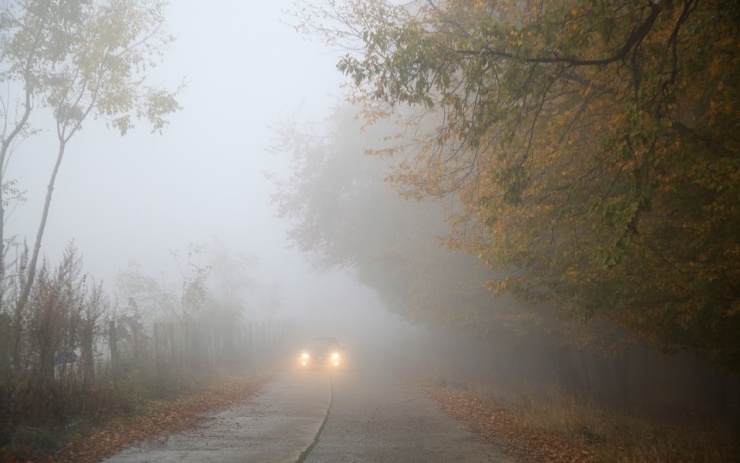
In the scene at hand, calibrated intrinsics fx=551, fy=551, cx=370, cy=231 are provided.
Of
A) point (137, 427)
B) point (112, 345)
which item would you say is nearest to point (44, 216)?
point (112, 345)

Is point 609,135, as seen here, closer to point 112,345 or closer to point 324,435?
point 324,435

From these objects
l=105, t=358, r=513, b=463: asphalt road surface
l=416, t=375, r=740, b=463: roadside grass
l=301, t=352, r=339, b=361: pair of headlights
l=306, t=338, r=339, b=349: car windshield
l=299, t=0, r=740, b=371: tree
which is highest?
l=299, t=0, r=740, b=371: tree

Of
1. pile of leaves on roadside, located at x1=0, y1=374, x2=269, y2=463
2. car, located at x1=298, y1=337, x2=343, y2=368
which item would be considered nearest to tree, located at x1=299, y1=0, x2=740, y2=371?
pile of leaves on roadside, located at x1=0, y1=374, x2=269, y2=463

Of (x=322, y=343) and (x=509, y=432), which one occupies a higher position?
(x=322, y=343)

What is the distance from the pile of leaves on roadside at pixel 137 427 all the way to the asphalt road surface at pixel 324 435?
0.35 m

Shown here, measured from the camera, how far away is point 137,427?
32.8 feet

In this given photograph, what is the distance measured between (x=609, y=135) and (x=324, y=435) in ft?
23.4

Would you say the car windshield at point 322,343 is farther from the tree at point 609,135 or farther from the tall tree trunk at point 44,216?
the tree at point 609,135

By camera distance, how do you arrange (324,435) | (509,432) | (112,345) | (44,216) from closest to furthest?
(324,435) → (509,432) → (112,345) → (44,216)

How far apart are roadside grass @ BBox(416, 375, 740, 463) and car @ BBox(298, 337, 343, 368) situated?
575 inches

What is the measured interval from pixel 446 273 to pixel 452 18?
12.0 m

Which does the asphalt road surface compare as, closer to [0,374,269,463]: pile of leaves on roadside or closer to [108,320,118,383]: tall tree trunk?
[0,374,269,463]: pile of leaves on roadside

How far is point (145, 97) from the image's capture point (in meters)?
17.6

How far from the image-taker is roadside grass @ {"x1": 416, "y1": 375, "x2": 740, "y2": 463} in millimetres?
8664
